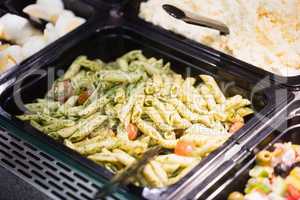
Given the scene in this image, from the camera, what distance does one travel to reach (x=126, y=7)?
344 cm

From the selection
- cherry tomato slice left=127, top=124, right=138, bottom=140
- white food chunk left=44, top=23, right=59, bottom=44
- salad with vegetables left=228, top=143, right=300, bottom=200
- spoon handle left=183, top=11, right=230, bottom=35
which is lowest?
salad with vegetables left=228, top=143, right=300, bottom=200

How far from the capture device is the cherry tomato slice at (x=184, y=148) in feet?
8.60

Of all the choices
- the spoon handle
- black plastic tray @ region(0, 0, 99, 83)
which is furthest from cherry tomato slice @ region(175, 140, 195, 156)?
black plastic tray @ region(0, 0, 99, 83)

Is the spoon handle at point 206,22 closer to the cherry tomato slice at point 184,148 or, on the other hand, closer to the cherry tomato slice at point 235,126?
the cherry tomato slice at point 235,126

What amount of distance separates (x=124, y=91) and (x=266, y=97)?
662mm

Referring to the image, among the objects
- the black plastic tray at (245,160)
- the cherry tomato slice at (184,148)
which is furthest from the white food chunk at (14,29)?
the black plastic tray at (245,160)

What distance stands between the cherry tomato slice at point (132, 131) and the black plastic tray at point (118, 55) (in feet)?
1.13

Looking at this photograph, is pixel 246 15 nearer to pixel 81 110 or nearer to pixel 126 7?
pixel 126 7

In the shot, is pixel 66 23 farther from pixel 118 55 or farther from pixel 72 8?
pixel 118 55

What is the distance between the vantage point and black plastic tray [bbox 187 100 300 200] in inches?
95.1

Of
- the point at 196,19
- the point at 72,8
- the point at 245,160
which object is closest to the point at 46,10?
the point at 72,8

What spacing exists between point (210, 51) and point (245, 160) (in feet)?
2.45

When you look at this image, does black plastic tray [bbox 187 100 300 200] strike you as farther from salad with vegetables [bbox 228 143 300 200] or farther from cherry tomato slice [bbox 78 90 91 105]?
cherry tomato slice [bbox 78 90 91 105]

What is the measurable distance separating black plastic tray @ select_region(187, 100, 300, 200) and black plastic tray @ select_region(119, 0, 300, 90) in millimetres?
149
